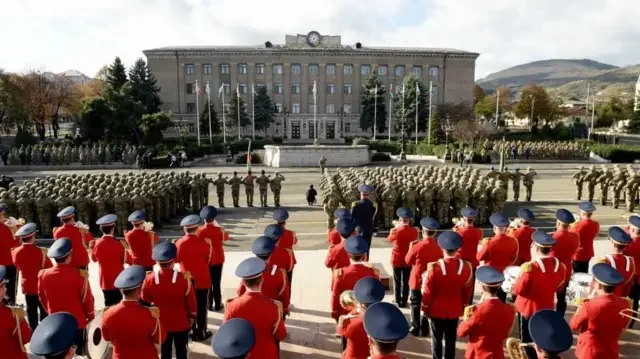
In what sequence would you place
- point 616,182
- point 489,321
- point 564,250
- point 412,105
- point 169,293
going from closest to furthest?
point 489,321 → point 169,293 → point 564,250 → point 616,182 → point 412,105

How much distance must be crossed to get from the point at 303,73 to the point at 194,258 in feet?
227

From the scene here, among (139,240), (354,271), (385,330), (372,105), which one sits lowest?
(139,240)

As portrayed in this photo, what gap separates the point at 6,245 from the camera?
8.20m

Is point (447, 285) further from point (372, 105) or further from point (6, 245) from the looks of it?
point (372, 105)

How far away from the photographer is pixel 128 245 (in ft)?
26.8

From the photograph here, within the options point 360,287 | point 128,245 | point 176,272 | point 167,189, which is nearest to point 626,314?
point 360,287

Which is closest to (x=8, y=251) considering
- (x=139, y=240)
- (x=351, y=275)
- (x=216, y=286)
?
(x=139, y=240)

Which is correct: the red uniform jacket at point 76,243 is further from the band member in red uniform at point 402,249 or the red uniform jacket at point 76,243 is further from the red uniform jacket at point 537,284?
the red uniform jacket at point 537,284

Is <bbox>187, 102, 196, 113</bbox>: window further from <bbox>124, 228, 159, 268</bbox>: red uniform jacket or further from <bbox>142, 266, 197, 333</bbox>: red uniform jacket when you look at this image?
<bbox>142, 266, 197, 333</bbox>: red uniform jacket

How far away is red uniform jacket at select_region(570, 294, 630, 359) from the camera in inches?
191

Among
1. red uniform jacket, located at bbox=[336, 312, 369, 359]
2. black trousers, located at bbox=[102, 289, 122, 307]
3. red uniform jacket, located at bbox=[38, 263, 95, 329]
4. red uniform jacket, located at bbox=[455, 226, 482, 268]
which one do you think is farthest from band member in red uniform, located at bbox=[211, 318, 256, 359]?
red uniform jacket, located at bbox=[455, 226, 482, 268]

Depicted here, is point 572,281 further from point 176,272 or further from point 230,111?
point 230,111

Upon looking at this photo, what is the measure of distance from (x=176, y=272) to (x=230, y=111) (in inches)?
2376

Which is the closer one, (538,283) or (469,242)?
(538,283)
